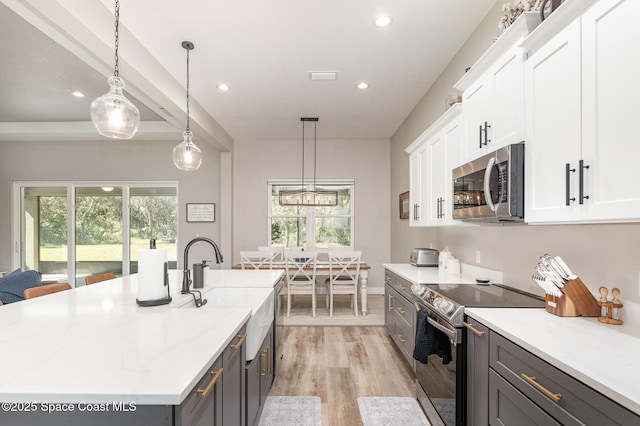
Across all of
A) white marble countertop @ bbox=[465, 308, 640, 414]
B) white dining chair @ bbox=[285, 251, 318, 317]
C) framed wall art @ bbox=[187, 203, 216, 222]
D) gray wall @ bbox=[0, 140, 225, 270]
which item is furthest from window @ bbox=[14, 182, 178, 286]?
white marble countertop @ bbox=[465, 308, 640, 414]

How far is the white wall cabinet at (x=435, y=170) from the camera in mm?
2635

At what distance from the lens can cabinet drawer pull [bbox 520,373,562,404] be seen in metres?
1.07

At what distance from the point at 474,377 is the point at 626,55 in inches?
59.7

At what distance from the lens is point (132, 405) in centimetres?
83

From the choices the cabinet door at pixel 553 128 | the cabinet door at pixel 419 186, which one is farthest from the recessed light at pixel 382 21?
the cabinet door at pixel 553 128

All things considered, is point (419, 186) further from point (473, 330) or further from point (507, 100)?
point (473, 330)

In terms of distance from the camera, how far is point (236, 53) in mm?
3090

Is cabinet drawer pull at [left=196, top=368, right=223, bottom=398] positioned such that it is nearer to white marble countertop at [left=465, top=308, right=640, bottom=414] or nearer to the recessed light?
white marble countertop at [left=465, top=308, right=640, bottom=414]

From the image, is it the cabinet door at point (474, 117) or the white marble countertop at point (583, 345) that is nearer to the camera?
the white marble countertop at point (583, 345)

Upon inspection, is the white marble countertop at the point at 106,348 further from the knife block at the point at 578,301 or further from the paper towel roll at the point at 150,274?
the knife block at the point at 578,301

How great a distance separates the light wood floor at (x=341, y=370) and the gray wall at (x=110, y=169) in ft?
10.5

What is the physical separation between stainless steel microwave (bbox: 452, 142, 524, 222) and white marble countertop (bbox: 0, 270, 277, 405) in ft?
4.82

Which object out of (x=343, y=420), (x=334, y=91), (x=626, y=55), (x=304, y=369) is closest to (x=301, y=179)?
(x=334, y=91)

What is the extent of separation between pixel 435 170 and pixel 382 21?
1.36 meters
